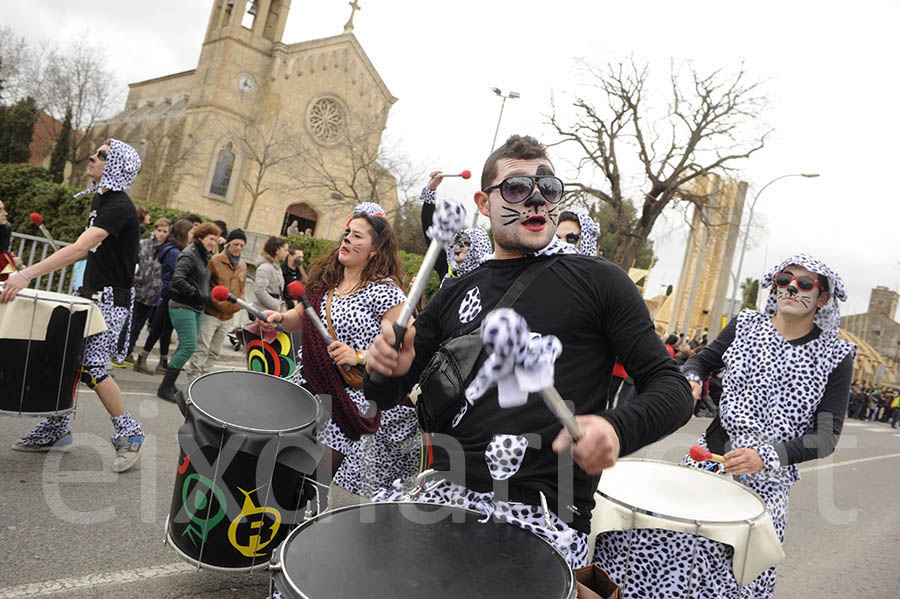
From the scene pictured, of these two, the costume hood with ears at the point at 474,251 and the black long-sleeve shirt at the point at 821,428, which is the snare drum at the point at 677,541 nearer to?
the black long-sleeve shirt at the point at 821,428

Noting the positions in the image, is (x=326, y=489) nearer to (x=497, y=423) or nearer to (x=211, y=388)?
(x=211, y=388)

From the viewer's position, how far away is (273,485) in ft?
8.86

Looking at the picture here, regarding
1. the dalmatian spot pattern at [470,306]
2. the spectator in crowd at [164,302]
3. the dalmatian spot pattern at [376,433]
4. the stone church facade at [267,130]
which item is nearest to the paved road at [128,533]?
the spectator in crowd at [164,302]

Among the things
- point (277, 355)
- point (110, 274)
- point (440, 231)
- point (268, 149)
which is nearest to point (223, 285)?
point (110, 274)

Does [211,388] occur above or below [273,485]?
above

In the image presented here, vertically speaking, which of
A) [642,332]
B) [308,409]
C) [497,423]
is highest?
[642,332]

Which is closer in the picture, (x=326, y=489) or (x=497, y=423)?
(x=497, y=423)

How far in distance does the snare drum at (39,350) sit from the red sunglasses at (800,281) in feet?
12.9

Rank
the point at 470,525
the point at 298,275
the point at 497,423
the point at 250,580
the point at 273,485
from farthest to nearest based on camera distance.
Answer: the point at 298,275 < the point at 250,580 < the point at 273,485 < the point at 497,423 < the point at 470,525

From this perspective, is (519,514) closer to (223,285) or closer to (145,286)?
(223,285)

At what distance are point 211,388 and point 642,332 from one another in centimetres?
192

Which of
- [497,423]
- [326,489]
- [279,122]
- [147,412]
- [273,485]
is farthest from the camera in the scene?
[279,122]

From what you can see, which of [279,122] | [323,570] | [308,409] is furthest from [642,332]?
[279,122]

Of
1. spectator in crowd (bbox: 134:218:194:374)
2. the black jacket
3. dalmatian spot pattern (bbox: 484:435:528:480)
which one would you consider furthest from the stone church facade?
dalmatian spot pattern (bbox: 484:435:528:480)
